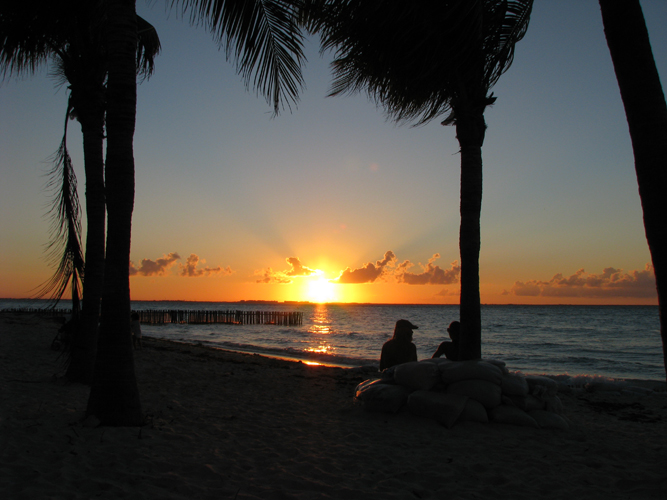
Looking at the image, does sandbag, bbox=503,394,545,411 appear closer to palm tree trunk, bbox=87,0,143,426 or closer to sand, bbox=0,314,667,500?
sand, bbox=0,314,667,500

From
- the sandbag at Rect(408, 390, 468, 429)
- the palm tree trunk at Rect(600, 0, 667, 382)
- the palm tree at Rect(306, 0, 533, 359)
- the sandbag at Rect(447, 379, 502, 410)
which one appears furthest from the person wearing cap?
the palm tree trunk at Rect(600, 0, 667, 382)

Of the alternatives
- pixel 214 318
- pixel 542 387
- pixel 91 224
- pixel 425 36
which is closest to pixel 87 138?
pixel 91 224

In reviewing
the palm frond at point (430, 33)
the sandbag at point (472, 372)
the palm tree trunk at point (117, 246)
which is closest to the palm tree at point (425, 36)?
the palm frond at point (430, 33)

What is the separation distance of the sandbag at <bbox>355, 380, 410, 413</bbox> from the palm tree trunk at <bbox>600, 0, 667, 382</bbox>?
335 cm

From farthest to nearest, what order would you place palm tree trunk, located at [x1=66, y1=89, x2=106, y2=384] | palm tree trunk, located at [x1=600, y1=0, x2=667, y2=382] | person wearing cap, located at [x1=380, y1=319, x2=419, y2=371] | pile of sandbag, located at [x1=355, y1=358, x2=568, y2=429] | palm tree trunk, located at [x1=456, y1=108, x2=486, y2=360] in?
person wearing cap, located at [x1=380, y1=319, x2=419, y2=371], palm tree trunk, located at [x1=66, y1=89, x2=106, y2=384], palm tree trunk, located at [x1=456, y1=108, x2=486, y2=360], pile of sandbag, located at [x1=355, y1=358, x2=568, y2=429], palm tree trunk, located at [x1=600, y1=0, x2=667, y2=382]

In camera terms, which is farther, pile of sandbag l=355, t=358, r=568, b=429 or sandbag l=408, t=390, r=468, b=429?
pile of sandbag l=355, t=358, r=568, b=429

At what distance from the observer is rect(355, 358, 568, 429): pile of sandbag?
17.6 ft

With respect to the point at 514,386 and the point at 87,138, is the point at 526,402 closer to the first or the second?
the point at 514,386

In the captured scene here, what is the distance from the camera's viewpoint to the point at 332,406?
6.61 m

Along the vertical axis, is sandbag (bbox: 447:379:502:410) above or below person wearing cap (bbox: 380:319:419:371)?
below

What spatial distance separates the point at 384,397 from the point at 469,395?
3.65 feet

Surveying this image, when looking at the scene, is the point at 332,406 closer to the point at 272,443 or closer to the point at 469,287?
the point at 272,443

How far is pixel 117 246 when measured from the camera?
4398 mm

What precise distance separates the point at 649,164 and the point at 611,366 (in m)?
18.7
